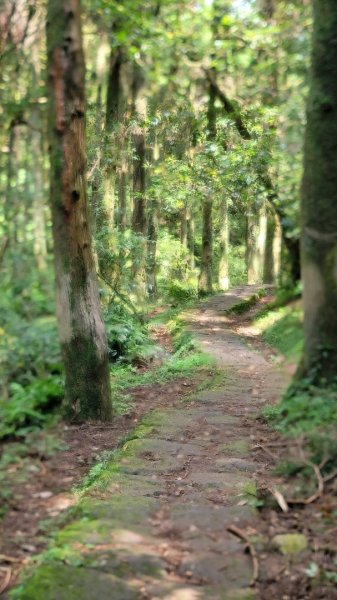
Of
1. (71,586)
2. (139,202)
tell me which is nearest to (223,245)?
(139,202)

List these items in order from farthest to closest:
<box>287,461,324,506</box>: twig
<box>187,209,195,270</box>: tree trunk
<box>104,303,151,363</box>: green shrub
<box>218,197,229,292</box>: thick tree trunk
A: <box>187,209,195,270</box>: tree trunk → <box>218,197,229,292</box>: thick tree trunk → <box>104,303,151,363</box>: green shrub → <box>287,461,324,506</box>: twig

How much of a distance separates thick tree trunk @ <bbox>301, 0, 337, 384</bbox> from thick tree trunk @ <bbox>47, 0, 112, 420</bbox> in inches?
96.1

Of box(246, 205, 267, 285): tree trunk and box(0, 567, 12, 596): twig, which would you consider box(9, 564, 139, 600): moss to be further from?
box(246, 205, 267, 285): tree trunk

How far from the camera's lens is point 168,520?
425cm

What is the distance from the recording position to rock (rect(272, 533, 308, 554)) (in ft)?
12.3

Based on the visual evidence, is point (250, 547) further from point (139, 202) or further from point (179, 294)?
point (179, 294)

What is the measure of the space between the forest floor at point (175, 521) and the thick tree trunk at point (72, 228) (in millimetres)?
565

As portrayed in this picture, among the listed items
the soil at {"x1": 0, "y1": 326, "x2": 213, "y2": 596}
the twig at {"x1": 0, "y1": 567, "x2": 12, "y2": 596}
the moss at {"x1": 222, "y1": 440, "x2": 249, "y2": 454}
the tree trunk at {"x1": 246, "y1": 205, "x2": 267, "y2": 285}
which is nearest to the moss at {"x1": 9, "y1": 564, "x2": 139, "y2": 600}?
the twig at {"x1": 0, "y1": 567, "x2": 12, "y2": 596}

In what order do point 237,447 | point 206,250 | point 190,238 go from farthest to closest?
point 190,238 < point 206,250 < point 237,447

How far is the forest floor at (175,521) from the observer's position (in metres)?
3.38

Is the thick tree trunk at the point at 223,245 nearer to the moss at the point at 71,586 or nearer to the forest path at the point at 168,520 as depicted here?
the forest path at the point at 168,520

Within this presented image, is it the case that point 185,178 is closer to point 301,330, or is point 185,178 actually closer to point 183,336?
point 183,336

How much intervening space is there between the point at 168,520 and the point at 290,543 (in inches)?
36.3

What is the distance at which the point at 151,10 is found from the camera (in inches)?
326
